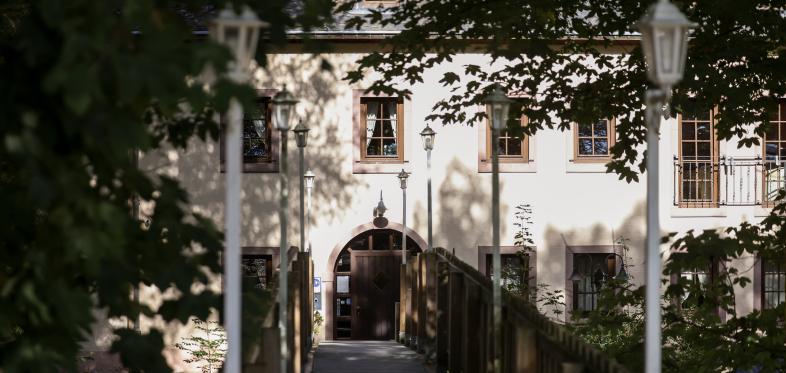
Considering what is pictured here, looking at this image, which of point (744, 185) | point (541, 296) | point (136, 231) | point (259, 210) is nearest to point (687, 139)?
point (744, 185)

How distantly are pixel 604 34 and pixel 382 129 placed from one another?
30.5 feet

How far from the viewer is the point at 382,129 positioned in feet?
74.4

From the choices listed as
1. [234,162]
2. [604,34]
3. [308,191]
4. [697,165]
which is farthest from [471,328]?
[697,165]

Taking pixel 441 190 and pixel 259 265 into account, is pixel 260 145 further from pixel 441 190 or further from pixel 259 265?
pixel 441 190

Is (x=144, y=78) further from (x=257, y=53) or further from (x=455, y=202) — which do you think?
(x=455, y=202)

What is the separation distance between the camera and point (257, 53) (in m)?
7.73

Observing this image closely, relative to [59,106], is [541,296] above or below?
below

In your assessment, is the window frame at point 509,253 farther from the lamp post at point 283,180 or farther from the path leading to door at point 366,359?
the lamp post at point 283,180

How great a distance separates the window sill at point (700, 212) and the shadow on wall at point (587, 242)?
63 cm

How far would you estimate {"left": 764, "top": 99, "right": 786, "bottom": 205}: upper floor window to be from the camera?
22453 millimetres

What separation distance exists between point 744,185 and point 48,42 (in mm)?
18507

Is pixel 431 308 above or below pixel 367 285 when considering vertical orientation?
above

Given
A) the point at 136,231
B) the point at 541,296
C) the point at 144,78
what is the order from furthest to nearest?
1. the point at 541,296
2. the point at 136,231
3. the point at 144,78

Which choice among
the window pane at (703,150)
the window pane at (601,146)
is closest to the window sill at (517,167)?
the window pane at (601,146)
